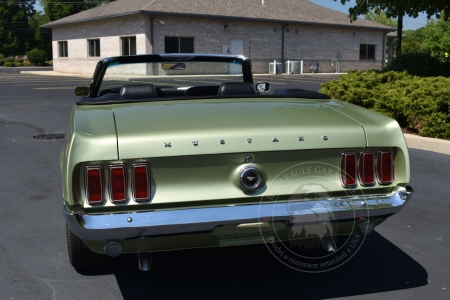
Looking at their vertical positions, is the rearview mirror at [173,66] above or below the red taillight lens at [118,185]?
above

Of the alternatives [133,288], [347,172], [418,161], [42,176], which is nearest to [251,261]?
[133,288]

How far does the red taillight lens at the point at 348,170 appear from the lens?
134 inches

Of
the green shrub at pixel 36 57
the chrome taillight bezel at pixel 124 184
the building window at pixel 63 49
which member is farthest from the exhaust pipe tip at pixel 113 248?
the green shrub at pixel 36 57

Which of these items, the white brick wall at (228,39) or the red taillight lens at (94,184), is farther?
the white brick wall at (228,39)

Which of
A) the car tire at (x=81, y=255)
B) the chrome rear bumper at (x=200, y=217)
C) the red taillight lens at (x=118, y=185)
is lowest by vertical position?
the car tire at (x=81, y=255)

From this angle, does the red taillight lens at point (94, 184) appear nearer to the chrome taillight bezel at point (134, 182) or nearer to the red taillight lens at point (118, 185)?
the red taillight lens at point (118, 185)

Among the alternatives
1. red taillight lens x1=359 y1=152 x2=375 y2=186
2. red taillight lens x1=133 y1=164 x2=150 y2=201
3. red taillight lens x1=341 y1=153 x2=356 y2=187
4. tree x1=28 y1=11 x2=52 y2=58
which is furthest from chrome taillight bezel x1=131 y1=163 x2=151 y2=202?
tree x1=28 y1=11 x2=52 y2=58

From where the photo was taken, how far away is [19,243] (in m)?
4.61

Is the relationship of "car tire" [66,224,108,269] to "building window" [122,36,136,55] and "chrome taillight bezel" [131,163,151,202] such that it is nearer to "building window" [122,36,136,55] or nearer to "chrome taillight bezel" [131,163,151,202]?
"chrome taillight bezel" [131,163,151,202]

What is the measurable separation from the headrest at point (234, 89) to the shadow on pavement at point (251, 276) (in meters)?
1.27

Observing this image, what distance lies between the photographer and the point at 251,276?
401 cm

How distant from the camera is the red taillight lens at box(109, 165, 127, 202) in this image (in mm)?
3104

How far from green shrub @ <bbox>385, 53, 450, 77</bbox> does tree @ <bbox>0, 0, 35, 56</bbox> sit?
7181 cm
